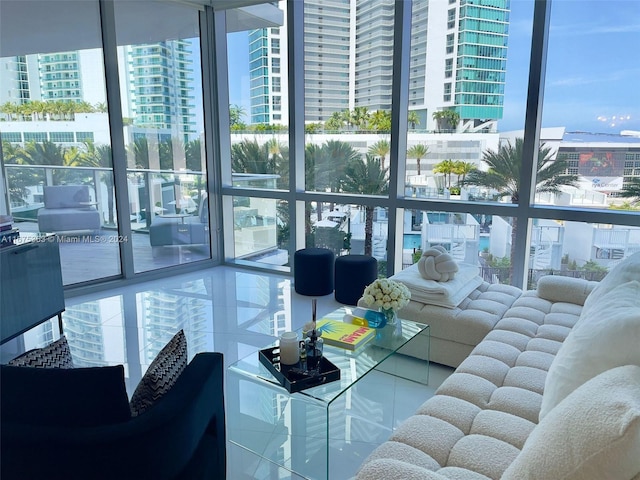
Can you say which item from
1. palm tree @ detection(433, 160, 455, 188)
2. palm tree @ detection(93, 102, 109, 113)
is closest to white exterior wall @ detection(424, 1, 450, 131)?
palm tree @ detection(433, 160, 455, 188)

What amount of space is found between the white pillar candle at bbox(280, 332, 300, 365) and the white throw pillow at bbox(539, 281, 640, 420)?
46.1 inches

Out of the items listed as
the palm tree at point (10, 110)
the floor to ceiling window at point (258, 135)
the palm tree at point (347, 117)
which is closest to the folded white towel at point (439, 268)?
the palm tree at point (347, 117)

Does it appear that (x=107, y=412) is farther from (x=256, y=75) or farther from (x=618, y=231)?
(x=256, y=75)

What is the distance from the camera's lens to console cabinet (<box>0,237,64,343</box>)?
3441mm

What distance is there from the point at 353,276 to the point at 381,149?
138 cm

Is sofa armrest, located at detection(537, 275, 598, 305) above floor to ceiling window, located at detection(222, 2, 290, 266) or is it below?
below

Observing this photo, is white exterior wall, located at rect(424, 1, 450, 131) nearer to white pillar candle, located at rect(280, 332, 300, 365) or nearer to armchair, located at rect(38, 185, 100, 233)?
white pillar candle, located at rect(280, 332, 300, 365)

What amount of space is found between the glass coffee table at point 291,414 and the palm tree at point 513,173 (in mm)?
2302

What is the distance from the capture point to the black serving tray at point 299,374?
230cm

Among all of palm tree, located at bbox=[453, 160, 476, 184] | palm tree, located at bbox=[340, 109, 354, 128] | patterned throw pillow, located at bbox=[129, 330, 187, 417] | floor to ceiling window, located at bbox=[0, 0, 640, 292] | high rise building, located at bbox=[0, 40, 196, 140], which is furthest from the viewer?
palm tree, located at bbox=[340, 109, 354, 128]

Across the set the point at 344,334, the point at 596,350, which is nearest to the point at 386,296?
the point at 344,334

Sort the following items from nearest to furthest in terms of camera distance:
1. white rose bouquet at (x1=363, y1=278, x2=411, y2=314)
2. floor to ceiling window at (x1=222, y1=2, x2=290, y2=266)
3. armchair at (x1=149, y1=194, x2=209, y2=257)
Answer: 1. white rose bouquet at (x1=363, y1=278, x2=411, y2=314)
2. floor to ceiling window at (x1=222, y1=2, x2=290, y2=266)
3. armchair at (x1=149, y1=194, x2=209, y2=257)

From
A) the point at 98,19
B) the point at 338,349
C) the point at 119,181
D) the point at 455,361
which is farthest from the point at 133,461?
the point at 98,19

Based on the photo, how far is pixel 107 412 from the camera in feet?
4.75
